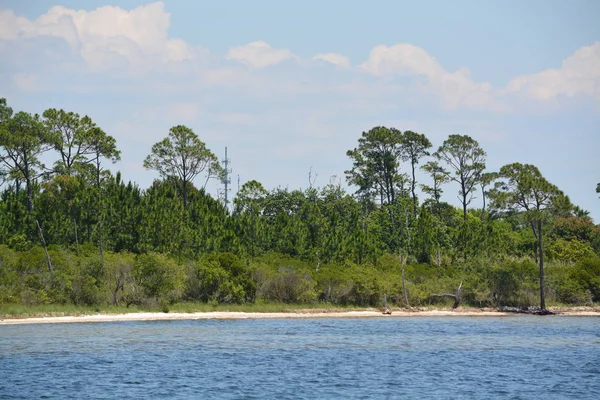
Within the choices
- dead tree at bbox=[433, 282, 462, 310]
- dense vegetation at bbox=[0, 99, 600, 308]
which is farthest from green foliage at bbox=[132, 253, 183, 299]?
dead tree at bbox=[433, 282, 462, 310]

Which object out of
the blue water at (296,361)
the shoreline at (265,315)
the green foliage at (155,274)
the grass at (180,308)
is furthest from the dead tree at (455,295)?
the green foliage at (155,274)

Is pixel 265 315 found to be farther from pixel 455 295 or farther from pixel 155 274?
pixel 455 295

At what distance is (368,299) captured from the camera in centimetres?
7562

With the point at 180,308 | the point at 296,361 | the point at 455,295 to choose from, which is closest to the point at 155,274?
the point at 180,308

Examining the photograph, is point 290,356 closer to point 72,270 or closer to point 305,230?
point 72,270

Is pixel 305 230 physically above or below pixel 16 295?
above

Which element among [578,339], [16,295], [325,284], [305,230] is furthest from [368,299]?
[16,295]

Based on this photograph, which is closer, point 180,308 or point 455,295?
point 180,308

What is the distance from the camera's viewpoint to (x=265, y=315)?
222 feet

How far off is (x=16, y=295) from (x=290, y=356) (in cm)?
2789

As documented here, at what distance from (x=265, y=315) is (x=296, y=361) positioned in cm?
2859

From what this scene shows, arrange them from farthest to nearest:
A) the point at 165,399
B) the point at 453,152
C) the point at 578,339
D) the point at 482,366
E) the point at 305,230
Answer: the point at 453,152, the point at 305,230, the point at 578,339, the point at 482,366, the point at 165,399

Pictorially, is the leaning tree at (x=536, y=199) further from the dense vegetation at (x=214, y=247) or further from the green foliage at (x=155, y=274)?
the green foliage at (x=155, y=274)

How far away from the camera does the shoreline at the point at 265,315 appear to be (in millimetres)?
56031
